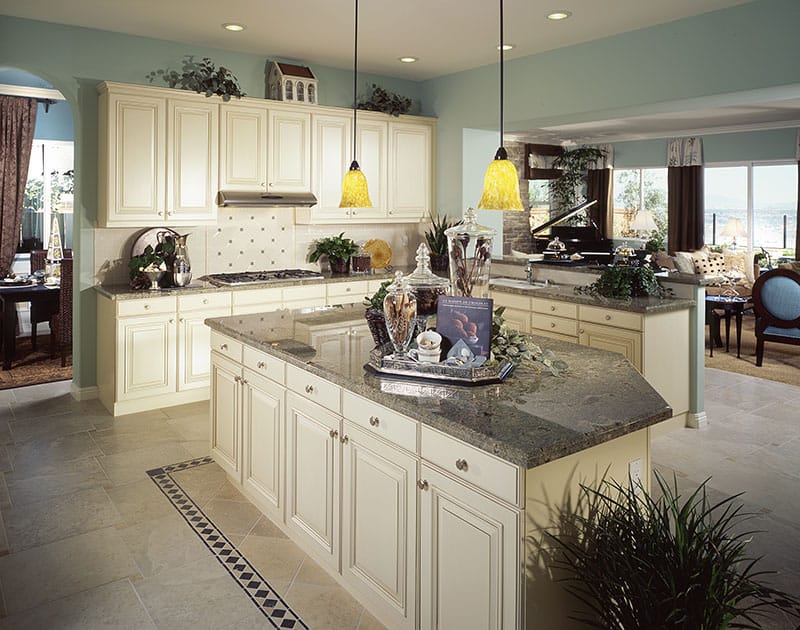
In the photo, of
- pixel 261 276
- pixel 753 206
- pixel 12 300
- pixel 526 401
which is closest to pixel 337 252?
pixel 261 276

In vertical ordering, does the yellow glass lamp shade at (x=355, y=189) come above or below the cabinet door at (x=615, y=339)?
above

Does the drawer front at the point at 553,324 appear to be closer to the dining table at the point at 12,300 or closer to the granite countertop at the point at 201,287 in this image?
the granite countertop at the point at 201,287

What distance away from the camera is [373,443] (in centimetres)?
240

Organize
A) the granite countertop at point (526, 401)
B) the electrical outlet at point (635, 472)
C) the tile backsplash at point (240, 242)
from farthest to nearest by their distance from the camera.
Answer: the tile backsplash at point (240, 242) → the electrical outlet at point (635, 472) → the granite countertop at point (526, 401)

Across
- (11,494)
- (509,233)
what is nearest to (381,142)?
(11,494)

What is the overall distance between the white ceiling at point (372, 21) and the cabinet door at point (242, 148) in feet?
1.85

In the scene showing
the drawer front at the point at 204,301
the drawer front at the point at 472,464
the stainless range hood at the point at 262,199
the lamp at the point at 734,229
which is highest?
the lamp at the point at 734,229

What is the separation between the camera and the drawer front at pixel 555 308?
4.93 meters

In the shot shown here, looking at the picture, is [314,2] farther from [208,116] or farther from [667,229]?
[667,229]

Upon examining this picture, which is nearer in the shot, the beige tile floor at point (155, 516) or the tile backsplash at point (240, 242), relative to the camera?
the beige tile floor at point (155, 516)

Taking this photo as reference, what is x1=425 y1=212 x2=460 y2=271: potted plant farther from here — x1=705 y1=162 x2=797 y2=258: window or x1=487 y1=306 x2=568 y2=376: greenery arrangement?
x1=705 y1=162 x2=797 y2=258: window

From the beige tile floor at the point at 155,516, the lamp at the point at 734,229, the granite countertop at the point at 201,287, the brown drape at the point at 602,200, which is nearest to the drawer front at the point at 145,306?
the granite countertop at the point at 201,287

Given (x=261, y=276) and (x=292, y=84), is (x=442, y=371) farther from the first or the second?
(x=292, y=84)

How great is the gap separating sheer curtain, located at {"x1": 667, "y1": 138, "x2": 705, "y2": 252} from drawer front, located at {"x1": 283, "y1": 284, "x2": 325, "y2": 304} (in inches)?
318
